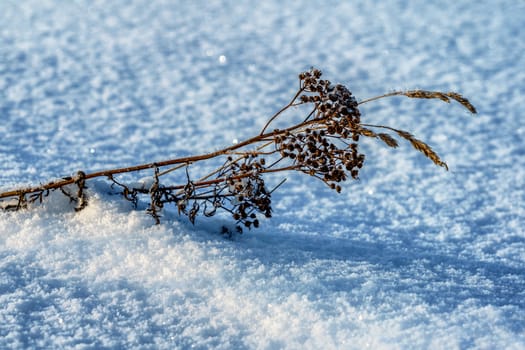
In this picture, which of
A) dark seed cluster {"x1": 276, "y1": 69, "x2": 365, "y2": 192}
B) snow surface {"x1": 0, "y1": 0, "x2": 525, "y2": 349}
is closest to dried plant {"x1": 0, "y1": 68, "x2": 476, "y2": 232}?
dark seed cluster {"x1": 276, "y1": 69, "x2": 365, "y2": 192}

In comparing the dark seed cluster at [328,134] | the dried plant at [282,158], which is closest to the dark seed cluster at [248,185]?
the dried plant at [282,158]

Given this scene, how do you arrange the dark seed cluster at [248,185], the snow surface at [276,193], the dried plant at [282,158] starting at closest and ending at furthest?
the snow surface at [276,193] < the dried plant at [282,158] < the dark seed cluster at [248,185]

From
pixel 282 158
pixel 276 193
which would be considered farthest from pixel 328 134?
pixel 276 193

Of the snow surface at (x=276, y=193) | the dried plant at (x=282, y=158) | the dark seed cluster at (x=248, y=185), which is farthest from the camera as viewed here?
the dark seed cluster at (x=248, y=185)

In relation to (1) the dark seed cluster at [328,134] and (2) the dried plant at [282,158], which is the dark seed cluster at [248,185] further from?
(1) the dark seed cluster at [328,134]

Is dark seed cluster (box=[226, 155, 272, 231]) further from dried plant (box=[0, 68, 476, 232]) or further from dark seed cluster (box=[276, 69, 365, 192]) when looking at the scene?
dark seed cluster (box=[276, 69, 365, 192])

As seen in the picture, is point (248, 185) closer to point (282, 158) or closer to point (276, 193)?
point (282, 158)

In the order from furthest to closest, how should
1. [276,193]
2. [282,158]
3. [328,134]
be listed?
[276,193] < [328,134] < [282,158]

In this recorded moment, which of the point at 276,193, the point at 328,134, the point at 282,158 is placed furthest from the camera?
the point at 276,193
